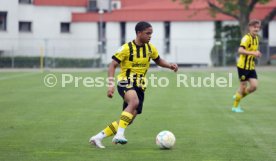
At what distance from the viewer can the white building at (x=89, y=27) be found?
5722cm

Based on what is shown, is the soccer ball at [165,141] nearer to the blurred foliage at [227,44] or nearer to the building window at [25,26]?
the blurred foliage at [227,44]

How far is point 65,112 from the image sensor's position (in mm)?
16766

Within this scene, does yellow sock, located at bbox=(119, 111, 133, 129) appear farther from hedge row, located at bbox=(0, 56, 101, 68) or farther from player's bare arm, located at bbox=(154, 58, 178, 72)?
hedge row, located at bbox=(0, 56, 101, 68)

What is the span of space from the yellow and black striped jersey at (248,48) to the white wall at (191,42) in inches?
1463

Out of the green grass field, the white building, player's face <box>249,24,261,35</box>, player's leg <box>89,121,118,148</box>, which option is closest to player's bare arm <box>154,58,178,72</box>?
the green grass field

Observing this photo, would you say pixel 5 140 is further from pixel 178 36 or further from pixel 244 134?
pixel 178 36

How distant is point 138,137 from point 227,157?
8.65 ft

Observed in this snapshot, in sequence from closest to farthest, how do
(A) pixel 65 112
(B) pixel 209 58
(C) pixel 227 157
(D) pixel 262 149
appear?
(C) pixel 227 157
(D) pixel 262 149
(A) pixel 65 112
(B) pixel 209 58

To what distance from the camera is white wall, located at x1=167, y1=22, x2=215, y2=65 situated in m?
55.1

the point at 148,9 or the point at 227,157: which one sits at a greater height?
the point at 148,9

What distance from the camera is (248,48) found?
1656 centimetres

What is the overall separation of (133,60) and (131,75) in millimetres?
236

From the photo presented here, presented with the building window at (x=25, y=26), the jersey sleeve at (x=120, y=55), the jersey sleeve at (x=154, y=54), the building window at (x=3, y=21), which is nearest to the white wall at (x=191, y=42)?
the building window at (x=25, y=26)

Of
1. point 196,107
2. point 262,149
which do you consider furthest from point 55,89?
point 262,149
